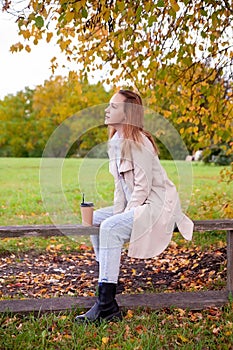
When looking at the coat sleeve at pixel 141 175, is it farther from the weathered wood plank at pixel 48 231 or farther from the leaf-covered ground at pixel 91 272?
the leaf-covered ground at pixel 91 272

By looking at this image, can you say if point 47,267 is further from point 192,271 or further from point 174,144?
point 174,144

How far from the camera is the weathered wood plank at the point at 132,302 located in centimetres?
362

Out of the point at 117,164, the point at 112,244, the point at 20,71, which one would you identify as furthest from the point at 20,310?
the point at 20,71

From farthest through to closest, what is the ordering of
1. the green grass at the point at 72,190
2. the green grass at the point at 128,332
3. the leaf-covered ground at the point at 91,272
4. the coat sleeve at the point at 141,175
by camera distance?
the leaf-covered ground at the point at 91,272 < the green grass at the point at 72,190 < the coat sleeve at the point at 141,175 < the green grass at the point at 128,332

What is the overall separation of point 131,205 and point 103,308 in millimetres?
673

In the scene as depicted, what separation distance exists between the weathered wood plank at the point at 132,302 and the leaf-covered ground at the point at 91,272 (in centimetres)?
45

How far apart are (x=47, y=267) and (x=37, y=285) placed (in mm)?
538

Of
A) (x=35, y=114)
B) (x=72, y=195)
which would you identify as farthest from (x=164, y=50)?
(x=35, y=114)

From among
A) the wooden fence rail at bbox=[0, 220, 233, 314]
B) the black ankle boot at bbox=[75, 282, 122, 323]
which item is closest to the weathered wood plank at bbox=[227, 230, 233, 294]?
the wooden fence rail at bbox=[0, 220, 233, 314]

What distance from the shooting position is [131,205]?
3.62 meters

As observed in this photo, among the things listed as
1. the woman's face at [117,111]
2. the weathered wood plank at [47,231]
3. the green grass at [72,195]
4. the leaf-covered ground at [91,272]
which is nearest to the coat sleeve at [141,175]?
the woman's face at [117,111]

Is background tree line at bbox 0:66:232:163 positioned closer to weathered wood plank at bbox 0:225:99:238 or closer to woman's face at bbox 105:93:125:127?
woman's face at bbox 105:93:125:127

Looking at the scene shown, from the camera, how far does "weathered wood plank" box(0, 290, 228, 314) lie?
3.62 m

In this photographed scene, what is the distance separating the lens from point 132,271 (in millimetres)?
4902
